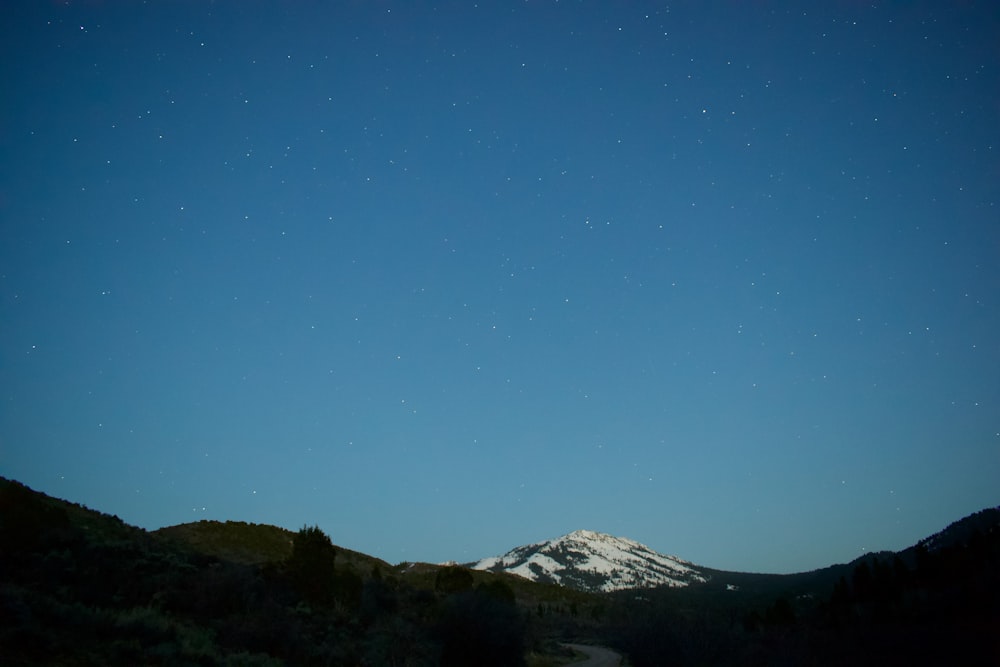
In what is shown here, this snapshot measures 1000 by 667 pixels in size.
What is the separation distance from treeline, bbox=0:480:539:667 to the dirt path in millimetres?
8209

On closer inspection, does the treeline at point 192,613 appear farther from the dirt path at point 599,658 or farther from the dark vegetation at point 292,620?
the dirt path at point 599,658

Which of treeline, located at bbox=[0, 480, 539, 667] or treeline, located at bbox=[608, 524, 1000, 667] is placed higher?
treeline, located at bbox=[0, 480, 539, 667]

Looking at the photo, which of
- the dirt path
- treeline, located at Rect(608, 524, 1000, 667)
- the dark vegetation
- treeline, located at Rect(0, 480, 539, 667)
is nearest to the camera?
treeline, located at Rect(0, 480, 539, 667)

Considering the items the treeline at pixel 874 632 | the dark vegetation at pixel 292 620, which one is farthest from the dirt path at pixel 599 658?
the dark vegetation at pixel 292 620

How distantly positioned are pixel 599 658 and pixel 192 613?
2443 centimetres

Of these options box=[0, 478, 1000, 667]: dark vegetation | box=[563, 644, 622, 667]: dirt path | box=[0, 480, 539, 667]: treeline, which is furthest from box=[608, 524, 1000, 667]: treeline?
box=[0, 480, 539, 667]: treeline

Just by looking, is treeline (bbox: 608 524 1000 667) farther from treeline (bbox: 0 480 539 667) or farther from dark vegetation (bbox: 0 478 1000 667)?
treeline (bbox: 0 480 539 667)

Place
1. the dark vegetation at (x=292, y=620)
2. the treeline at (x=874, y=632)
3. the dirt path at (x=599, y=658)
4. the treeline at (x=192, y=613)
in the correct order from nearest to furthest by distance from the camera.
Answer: the treeline at (x=192, y=613) < the dark vegetation at (x=292, y=620) < the treeline at (x=874, y=632) < the dirt path at (x=599, y=658)

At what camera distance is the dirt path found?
31.2 m

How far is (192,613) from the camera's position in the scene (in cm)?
1816

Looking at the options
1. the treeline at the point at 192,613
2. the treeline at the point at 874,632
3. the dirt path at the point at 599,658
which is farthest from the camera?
the dirt path at the point at 599,658

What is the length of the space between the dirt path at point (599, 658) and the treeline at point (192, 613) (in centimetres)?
821

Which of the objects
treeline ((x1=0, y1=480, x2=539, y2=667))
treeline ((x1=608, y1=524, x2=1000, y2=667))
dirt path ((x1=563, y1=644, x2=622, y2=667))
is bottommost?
dirt path ((x1=563, y1=644, x2=622, y2=667))

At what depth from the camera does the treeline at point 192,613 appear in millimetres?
12086
